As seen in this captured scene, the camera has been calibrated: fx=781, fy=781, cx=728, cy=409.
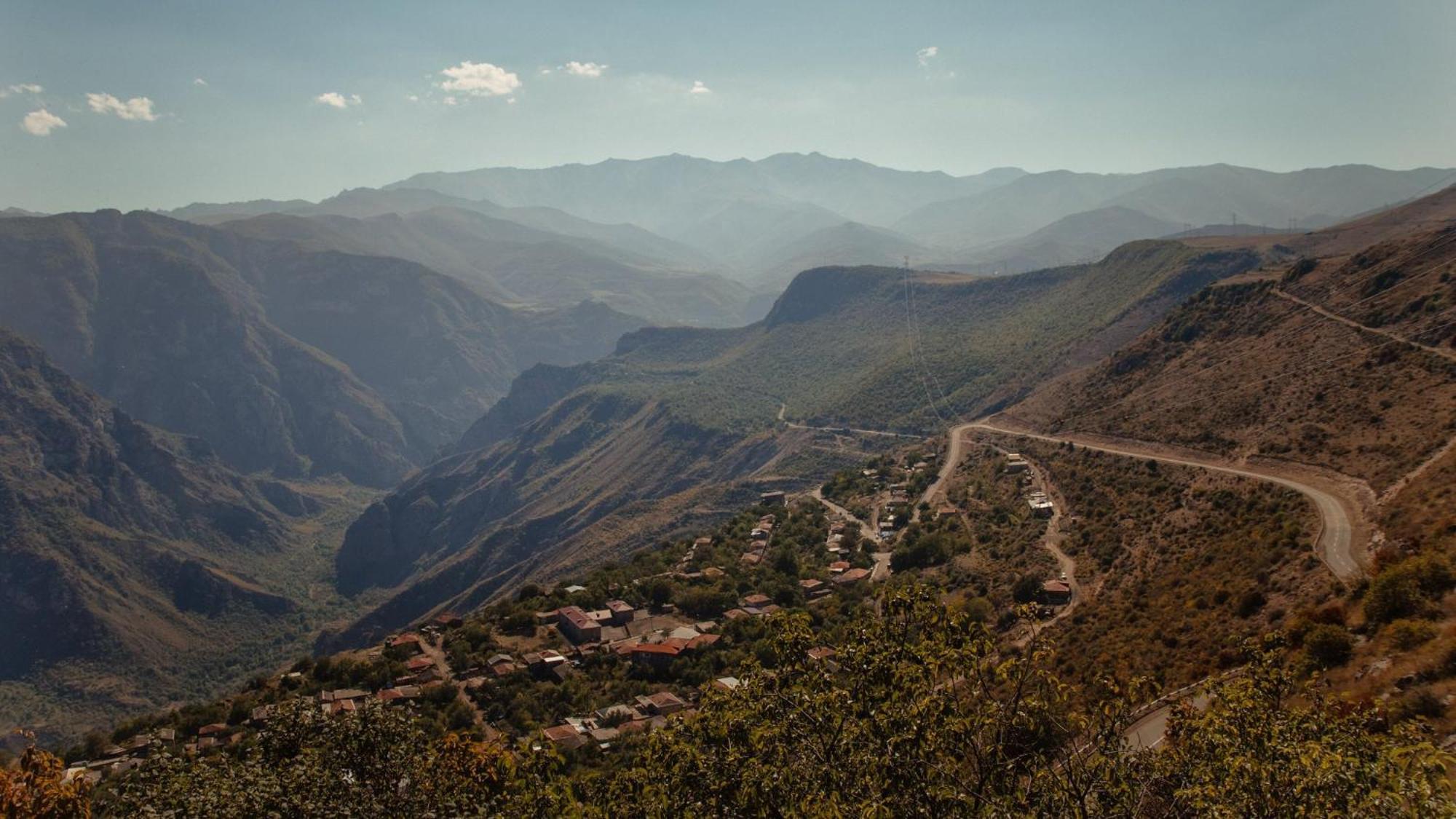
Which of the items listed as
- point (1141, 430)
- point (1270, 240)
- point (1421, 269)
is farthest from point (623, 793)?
point (1270, 240)

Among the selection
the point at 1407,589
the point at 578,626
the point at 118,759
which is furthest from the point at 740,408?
the point at 1407,589

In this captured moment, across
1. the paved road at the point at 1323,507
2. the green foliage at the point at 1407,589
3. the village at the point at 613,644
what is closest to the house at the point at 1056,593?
the village at the point at 613,644

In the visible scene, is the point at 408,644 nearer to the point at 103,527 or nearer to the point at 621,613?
the point at 621,613

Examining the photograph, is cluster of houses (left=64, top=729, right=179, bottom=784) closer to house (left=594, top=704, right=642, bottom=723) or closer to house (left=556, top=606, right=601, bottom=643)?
house (left=594, top=704, right=642, bottom=723)

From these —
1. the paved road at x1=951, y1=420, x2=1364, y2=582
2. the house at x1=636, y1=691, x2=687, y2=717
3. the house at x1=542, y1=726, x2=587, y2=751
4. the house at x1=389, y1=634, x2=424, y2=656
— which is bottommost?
the house at x1=389, y1=634, x2=424, y2=656

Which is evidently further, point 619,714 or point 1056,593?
point 1056,593

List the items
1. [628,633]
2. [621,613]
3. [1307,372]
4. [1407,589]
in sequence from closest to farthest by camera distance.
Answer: [1407,589], [628,633], [621,613], [1307,372]

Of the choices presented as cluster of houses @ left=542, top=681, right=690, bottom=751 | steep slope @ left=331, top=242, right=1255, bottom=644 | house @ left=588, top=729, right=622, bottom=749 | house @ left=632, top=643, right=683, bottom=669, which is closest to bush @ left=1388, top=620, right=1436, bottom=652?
cluster of houses @ left=542, top=681, right=690, bottom=751
